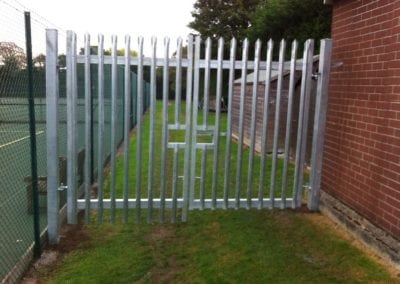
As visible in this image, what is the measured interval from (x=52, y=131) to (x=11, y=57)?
1109 mm

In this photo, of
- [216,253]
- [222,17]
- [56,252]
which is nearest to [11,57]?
[56,252]

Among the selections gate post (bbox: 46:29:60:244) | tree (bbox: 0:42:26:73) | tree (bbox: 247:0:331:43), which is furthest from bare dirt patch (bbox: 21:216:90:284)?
tree (bbox: 247:0:331:43)

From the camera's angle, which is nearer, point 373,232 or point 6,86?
point 6,86

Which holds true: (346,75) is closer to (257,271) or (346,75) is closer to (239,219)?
(239,219)

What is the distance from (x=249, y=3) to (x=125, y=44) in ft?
111

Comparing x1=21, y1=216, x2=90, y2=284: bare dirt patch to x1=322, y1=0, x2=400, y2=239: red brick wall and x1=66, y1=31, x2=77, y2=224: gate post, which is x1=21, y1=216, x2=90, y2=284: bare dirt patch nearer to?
x1=66, y1=31, x2=77, y2=224: gate post

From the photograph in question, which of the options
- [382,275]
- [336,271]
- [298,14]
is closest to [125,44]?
[336,271]

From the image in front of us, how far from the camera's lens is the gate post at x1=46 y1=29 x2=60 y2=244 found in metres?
4.26

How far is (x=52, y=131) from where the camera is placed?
4.36 meters

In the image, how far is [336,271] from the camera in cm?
404

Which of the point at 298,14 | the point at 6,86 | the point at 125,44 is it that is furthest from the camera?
the point at 298,14

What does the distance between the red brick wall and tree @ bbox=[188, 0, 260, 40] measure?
98.3ft

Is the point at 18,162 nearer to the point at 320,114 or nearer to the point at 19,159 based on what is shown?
the point at 19,159

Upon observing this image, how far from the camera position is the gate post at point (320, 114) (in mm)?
5066
